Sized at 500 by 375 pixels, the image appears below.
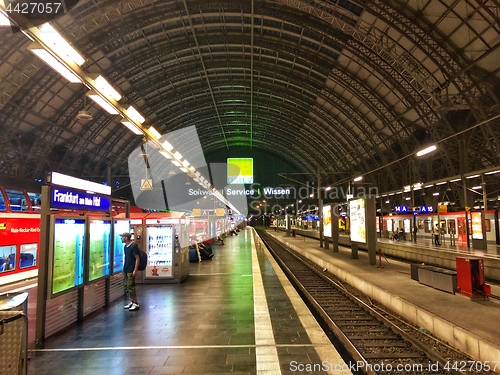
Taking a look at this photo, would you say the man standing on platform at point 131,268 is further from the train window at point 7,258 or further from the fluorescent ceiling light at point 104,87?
the train window at point 7,258

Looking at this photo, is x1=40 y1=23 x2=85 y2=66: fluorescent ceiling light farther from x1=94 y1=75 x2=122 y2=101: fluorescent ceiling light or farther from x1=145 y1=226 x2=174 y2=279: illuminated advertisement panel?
x1=145 y1=226 x2=174 y2=279: illuminated advertisement panel

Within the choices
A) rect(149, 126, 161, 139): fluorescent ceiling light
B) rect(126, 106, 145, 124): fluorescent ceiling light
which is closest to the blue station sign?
rect(126, 106, 145, 124): fluorescent ceiling light

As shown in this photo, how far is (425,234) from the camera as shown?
3400 centimetres

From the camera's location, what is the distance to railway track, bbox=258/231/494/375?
16.6 feet

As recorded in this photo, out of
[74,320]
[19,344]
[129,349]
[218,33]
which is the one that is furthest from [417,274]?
[218,33]

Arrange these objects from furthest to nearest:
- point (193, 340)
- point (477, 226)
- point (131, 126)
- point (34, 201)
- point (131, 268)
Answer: point (477, 226), point (34, 201), point (131, 126), point (131, 268), point (193, 340)

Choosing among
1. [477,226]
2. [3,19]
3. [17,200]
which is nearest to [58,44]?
[3,19]

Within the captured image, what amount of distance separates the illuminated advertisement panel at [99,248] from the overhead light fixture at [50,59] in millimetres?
3036

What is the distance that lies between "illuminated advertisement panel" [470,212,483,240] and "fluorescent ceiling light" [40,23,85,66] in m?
21.8

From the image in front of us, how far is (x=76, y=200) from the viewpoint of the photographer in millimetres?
6918

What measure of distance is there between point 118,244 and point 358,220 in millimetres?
10901

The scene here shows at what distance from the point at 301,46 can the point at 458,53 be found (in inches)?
457

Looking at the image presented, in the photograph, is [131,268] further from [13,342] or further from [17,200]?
[17,200]

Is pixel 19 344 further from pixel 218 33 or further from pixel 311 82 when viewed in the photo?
pixel 311 82
